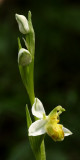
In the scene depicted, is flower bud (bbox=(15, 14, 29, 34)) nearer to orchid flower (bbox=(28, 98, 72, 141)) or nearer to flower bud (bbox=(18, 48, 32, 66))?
flower bud (bbox=(18, 48, 32, 66))

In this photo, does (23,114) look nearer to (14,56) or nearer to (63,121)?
(63,121)

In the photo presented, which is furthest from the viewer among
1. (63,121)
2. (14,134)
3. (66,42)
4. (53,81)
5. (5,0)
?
(5,0)

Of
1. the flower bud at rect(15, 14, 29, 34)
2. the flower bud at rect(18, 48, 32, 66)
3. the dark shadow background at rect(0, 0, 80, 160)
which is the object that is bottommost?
the dark shadow background at rect(0, 0, 80, 160)

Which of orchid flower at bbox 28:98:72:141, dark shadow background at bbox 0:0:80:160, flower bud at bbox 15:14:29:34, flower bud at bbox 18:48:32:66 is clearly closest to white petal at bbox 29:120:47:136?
orchid flower at bbox 28:98:72:141

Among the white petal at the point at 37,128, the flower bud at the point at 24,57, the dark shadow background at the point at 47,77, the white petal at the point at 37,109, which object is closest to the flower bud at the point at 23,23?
the flower bud at the point at 24,57

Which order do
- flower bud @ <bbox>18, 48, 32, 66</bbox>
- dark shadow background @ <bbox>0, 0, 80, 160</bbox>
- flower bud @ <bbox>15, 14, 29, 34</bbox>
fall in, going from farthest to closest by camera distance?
→ dark shadow background @ <bbox>0, 0, 80, 160</bbox> < flower bud @ <bbox>15, 14, 29, 34</bbox> < flower bud @ <bbox>18, 48, 32, 66</bbox>

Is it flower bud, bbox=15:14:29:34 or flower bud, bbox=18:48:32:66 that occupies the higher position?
flower bud, bbox=15:14:29:34

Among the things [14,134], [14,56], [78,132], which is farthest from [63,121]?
[14,56]
